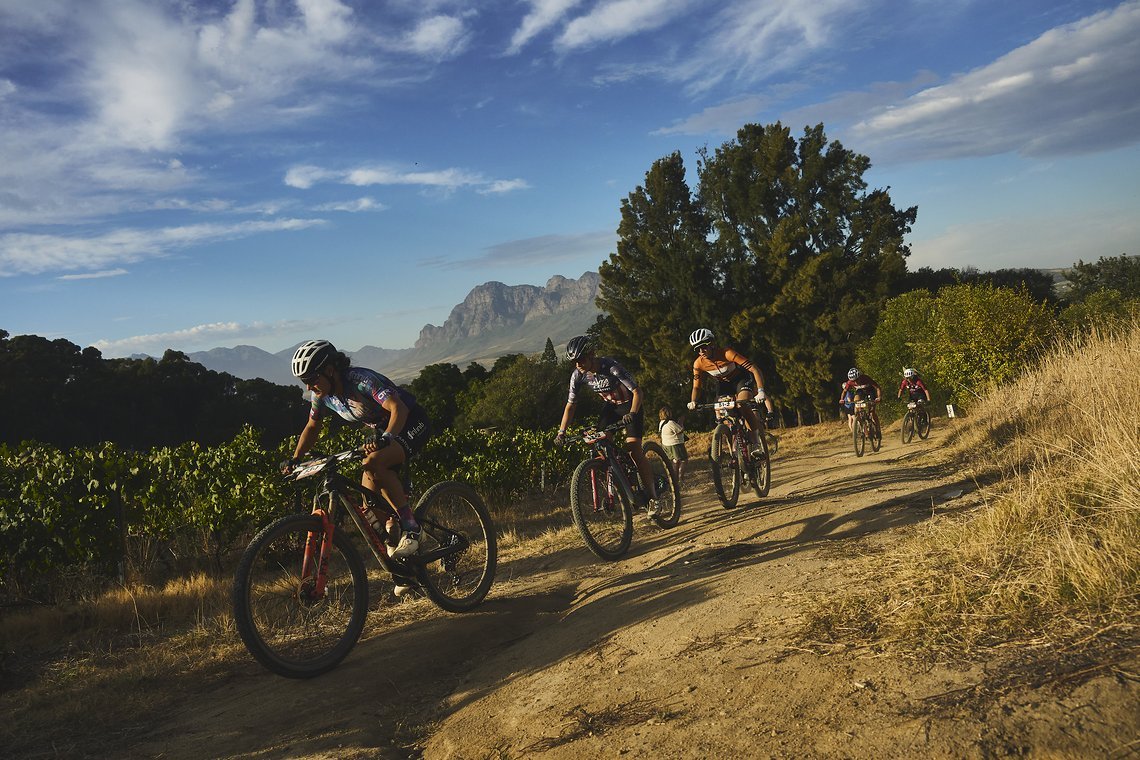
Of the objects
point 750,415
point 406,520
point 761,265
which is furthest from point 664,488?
point 761,265

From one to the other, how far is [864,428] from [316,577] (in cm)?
1402

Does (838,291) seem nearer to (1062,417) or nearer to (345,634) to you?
(1062,417)

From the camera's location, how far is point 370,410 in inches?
229

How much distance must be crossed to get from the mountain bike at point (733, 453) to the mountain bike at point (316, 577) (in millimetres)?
4489

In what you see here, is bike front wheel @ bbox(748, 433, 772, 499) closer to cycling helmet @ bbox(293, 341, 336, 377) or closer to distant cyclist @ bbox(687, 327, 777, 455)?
distant cyclist @ bbox(687, 327, 777, 455)

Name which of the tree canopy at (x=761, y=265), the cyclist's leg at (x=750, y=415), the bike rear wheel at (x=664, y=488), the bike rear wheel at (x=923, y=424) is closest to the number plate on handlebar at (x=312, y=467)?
the bike rear wheel at (x=664, y=488)

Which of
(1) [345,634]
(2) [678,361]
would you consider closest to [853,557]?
(1) [345,634]

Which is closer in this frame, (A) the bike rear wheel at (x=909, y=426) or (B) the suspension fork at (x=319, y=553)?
(B) the suspension fork at (x=319, y=553)

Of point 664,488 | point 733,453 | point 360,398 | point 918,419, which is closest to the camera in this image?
point 360,398

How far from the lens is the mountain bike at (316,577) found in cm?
472

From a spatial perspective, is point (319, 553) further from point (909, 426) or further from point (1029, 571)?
point (909, 426)

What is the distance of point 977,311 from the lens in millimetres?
18906

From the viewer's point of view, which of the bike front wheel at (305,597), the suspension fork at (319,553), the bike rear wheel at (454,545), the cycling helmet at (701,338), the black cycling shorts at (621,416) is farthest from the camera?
the cycling helmet at (701,338)

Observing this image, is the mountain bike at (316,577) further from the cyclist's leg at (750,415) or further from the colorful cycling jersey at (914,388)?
the colorful cycling jersey at (914,388)
